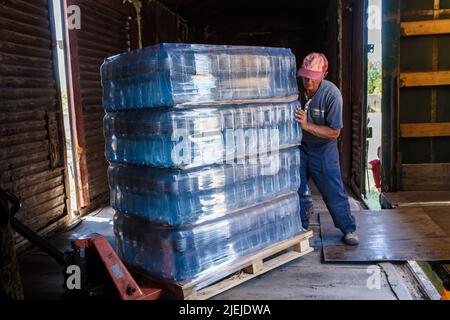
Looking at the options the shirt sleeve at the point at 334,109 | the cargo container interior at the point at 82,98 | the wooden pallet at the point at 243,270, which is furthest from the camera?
the cargo container interior at the point at 82,98

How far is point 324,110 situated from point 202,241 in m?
1.79

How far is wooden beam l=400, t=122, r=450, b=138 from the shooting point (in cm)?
630

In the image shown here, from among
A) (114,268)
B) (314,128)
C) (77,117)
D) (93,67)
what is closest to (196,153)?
(114,268)

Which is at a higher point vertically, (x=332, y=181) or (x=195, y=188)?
(x=195, y=188)

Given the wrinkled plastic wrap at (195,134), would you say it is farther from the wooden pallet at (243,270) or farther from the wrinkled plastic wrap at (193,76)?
the wooden pallet at (243,270)

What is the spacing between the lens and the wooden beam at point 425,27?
20.0 feet

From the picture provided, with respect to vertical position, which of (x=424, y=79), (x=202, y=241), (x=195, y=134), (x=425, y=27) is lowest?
(x=202, y=241)

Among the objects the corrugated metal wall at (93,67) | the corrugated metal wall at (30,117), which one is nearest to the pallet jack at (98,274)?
the corrugated metal wall at (30,117)

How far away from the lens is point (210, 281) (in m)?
3.26

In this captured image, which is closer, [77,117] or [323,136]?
[323,136]

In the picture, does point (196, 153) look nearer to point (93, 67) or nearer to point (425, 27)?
point (93, 67)

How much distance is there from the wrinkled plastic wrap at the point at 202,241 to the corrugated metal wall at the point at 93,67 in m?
2.65

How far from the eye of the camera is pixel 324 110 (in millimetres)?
4148
